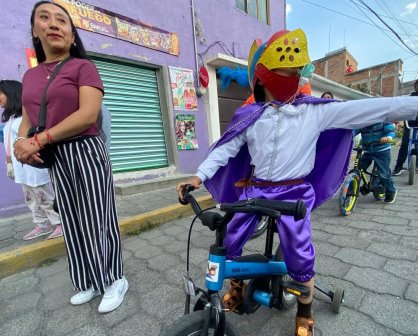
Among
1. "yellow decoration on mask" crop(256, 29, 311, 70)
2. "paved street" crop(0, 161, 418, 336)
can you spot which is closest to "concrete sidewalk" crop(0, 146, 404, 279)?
"paved street" crop(0, 161, 418, 336)

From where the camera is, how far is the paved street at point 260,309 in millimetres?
1652

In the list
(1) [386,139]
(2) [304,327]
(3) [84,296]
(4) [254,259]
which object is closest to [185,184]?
(4) [254,259]

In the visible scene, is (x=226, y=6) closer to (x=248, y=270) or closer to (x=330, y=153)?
(x=330, y=153)

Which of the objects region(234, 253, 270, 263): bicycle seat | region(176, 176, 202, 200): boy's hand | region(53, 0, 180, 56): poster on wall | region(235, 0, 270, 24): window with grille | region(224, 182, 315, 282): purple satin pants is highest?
region(235, 0, 270, 24): window with grille

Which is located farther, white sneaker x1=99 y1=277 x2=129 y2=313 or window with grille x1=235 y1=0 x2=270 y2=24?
window with grille x1=235 y1=0 x2=270 y2=24

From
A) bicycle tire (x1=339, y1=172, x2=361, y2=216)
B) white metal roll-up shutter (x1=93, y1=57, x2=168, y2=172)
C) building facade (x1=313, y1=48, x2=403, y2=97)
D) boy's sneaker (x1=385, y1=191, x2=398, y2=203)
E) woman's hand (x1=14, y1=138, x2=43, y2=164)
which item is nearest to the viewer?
woman's hand (x1=14, y1=138, x2=43, y2=164)

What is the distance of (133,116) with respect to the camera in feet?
17.1

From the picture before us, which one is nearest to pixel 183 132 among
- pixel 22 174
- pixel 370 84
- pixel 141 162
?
pixel 141 162

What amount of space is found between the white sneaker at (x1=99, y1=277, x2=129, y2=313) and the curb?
1130 millimetres

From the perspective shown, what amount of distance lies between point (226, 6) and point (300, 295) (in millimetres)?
7012

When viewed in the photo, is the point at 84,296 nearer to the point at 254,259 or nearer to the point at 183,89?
the point at 254,259

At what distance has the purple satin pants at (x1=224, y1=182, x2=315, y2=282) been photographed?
140 cm

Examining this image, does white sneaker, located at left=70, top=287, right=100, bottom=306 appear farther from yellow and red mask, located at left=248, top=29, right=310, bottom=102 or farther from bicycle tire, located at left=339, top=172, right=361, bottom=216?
bicycle tire, located at left=339, top=172, right=361, bottom=216

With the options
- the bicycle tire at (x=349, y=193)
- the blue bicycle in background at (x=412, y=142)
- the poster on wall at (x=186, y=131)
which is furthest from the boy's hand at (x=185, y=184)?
the blue bicycle in background at (x=412, y=142)
